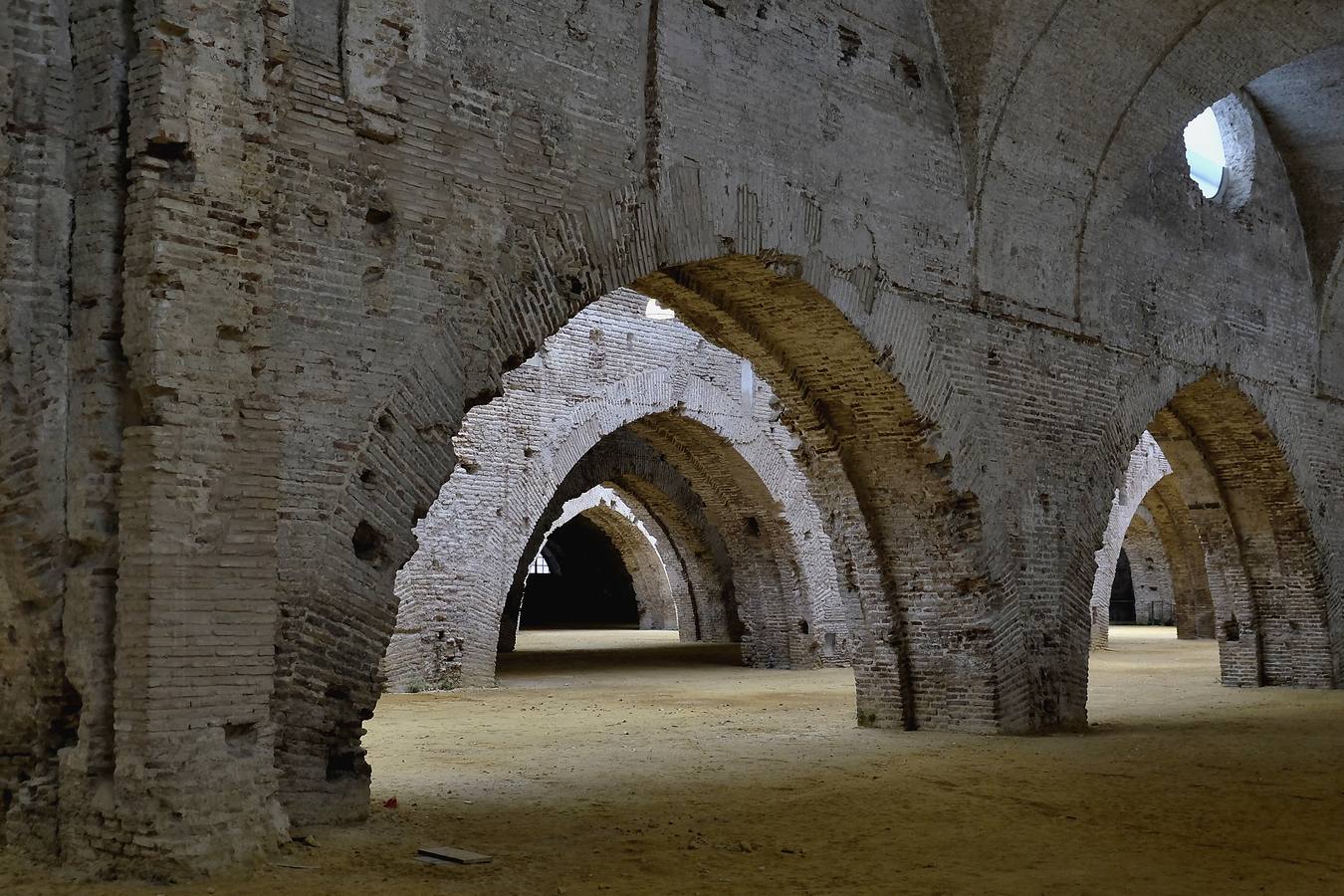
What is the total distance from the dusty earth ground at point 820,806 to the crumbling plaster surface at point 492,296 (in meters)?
0.61

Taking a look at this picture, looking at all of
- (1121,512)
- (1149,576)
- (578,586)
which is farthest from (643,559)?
(1149,576)

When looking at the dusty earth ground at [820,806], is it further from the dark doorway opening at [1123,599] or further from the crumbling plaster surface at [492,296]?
the dark doorway opening at [1123,599]

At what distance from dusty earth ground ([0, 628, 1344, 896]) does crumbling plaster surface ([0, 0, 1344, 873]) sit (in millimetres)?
608

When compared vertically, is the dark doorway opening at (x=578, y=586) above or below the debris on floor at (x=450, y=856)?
above

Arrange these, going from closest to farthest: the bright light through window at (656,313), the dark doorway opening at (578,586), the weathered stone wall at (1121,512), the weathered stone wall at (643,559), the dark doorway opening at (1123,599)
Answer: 1. the bright light through window at (656,313)
2. the weathered stone wall at (1121,512)
3. the weathered stone wall at (643,559)
4. the dark doorway opening at (1123,599)
5. the dark doorway opening at (578,586)

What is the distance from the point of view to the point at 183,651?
4988 millimetres

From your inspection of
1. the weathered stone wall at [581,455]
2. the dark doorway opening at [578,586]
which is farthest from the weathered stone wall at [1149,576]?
the weathered stone wall at [581,455]

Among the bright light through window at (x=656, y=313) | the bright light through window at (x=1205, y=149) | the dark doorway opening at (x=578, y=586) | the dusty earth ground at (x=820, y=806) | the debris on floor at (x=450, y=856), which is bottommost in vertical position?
the dusty earth ground at (x=820, y=806)

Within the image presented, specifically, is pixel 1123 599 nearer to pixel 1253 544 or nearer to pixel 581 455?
pixel 1253 544

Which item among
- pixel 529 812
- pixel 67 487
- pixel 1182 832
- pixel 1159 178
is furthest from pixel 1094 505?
pixel 67 487

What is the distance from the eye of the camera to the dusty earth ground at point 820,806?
16.1 feet

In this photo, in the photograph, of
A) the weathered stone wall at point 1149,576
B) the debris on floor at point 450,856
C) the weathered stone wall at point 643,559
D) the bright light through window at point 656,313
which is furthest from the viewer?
the weathered stone wall at point 1149,576

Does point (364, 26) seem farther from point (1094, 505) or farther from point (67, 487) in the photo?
point (1094, 505)

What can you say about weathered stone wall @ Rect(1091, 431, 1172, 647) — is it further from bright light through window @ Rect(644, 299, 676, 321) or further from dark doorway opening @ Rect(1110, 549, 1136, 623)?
dark doorway opening @ Rect(1110, 549, 1136, 623)
